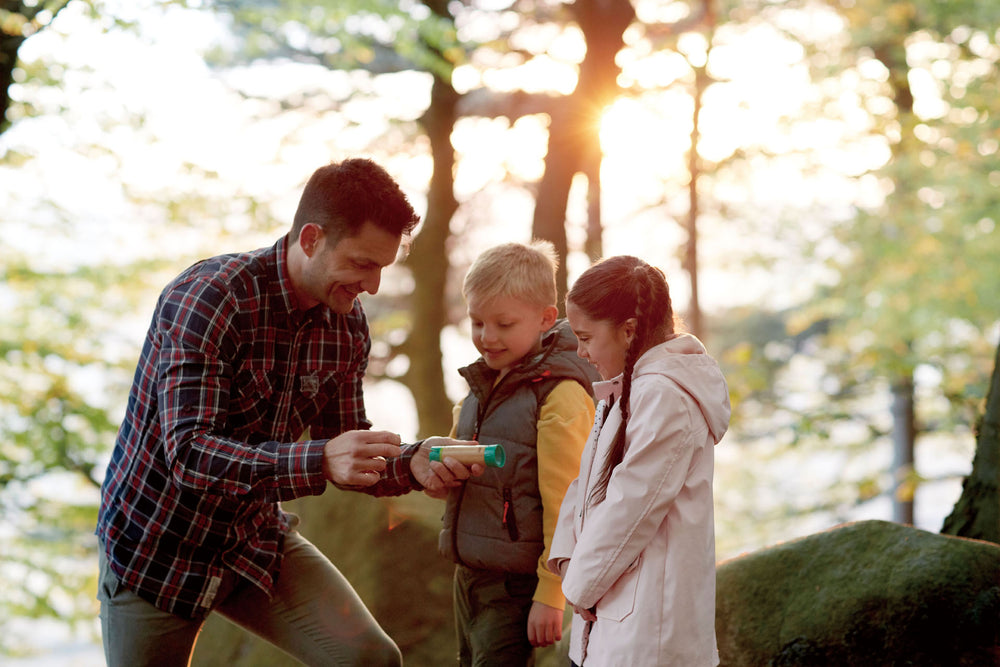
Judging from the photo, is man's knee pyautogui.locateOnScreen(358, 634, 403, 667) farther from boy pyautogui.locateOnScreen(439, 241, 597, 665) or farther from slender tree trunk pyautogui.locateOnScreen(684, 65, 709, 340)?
slender tree trunk pyautogui.locateOnScreen(684, 65, 709, 340)

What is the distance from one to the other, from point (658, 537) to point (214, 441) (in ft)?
4.09

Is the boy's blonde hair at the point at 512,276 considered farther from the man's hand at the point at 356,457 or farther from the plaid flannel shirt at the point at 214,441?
the man's hand at the point at 356,457

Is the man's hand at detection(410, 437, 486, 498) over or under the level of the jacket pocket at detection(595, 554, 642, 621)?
over

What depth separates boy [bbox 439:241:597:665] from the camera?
269 cm

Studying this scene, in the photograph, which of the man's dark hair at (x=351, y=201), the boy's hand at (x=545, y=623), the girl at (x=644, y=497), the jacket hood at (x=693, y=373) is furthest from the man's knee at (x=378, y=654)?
the man's dark hair at (x=351, y=201)

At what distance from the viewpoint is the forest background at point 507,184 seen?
Result: 28.0 feet

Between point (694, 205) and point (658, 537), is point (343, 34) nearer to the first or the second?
point (694, 205)

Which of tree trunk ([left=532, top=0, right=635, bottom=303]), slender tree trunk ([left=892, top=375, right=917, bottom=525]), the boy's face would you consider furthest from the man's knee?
slender tree trunk ([left=892, top=375, right=917, bottom=525])

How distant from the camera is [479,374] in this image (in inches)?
115

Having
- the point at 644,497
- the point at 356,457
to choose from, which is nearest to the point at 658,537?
the point at 644,497

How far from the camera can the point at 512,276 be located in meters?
2.85

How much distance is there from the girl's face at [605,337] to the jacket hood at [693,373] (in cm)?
6

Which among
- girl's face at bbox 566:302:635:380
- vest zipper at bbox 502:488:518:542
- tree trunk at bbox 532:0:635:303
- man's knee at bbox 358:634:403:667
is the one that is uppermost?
tree trunk at bbox 532:0:635:303

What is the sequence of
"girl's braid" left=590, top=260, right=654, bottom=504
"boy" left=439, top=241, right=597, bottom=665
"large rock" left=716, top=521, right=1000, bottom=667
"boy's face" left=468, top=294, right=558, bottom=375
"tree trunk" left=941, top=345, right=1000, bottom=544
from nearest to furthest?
"girl's braid" left=590, top=260, right=654, bottom=504
"boy" left=439, top=241, right=597, bottom=665
"boy's face" left=468, top=294, right=558, bottom=375
"large rock" left=716, top=521, right=1000, bottom=667
"tree trunk" left=941, top=345, right=1000, bottom=544
